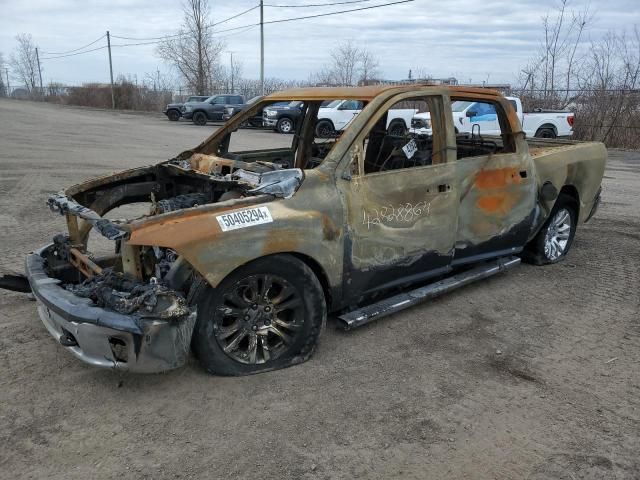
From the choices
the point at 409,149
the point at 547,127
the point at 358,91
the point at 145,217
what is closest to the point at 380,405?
the point at 145,217

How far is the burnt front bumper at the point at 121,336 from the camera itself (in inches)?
118

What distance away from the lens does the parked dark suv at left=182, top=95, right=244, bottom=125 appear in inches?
1152

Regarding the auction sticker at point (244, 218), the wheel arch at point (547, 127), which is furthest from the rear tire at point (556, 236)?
the wheel arch at point (547, 127)

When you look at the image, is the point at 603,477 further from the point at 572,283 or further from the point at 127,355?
the point at 572,283

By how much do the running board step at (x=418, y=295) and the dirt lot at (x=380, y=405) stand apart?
0.65 ft

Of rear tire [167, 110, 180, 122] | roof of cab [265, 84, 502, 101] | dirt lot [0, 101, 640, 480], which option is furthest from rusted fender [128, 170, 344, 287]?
rear tire [167, 110, 180, 122]

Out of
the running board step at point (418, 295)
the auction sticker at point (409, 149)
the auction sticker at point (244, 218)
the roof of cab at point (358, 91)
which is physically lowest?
the running board step at point (418, 295)

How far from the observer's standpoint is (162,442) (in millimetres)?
2896

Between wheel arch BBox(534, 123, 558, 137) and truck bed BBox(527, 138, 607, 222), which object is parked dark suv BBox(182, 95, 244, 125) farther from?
truck bed BBox(527, 138, 607, 222)

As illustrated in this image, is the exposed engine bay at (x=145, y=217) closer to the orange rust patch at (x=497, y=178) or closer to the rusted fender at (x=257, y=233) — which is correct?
the rusted fender at (x=257, y=233)

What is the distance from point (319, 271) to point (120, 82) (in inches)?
2053

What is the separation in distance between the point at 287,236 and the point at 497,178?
89.8 inches

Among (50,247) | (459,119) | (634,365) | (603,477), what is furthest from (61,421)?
(459,119)

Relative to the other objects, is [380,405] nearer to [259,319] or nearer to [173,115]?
[259,319]
